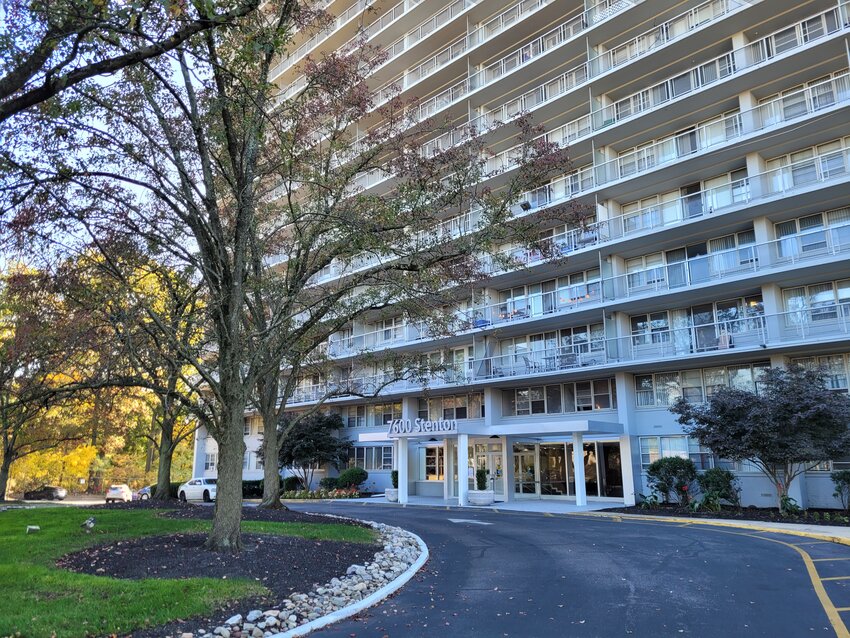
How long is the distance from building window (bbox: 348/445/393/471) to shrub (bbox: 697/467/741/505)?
1891 centimetres

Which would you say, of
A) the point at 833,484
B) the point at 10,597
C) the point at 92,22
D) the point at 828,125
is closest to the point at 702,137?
the point at 828,125

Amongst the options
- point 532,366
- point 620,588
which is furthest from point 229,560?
point 532,366

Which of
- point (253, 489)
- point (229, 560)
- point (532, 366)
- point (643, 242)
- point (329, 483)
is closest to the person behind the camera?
point (229, 560)

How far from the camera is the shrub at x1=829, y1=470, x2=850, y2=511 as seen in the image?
18812mm

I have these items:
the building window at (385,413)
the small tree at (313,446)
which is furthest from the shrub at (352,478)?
the building window at (385,413)

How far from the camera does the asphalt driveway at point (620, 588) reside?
6.55 m

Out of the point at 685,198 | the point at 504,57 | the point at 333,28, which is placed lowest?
the point at 685,198

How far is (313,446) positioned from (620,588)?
28221 mm

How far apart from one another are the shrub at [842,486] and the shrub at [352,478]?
23156mm

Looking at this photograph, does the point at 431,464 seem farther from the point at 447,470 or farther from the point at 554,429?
the point at 554,429

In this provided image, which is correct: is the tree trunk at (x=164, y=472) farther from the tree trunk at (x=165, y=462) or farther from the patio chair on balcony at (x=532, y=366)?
the patio chair on balcony at (x=532, y=366)

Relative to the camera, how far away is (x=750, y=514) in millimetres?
18828

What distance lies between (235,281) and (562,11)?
1003 inches

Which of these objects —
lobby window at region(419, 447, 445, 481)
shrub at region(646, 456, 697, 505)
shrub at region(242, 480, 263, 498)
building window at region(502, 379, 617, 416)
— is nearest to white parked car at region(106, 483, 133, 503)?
shrub at region(242, 480, 263, 498)
